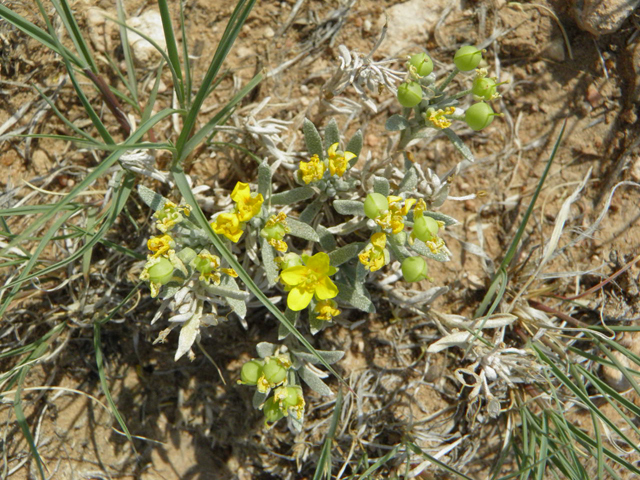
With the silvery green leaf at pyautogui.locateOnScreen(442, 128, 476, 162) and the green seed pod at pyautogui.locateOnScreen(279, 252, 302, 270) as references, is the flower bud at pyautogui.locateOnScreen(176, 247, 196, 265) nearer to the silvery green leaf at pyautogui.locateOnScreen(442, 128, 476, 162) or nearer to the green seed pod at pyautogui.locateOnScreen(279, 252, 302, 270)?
the green seed pod at pyautogui.locateOnScreen(279, 252, 302, 270)

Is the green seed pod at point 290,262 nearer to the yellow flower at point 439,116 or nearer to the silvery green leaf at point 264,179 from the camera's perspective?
the silvery green leaf at point 264,179

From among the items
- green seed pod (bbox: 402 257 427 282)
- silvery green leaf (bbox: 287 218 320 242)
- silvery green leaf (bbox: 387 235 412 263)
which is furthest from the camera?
silvery green leaf (bbox: 287 218 320 242)

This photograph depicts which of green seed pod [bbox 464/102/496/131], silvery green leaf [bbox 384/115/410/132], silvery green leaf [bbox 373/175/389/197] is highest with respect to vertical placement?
green seed pod [bbox 464/102/496/131]

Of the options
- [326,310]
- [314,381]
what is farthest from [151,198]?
[314,381]

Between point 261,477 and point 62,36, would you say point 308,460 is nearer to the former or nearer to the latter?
point 261,477

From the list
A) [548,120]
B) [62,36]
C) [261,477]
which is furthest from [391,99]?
[261,477]

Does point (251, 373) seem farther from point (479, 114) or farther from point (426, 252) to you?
point (479, 114)

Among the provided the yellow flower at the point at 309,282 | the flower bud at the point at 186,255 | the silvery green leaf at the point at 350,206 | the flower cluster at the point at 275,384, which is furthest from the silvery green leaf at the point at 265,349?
the silvery green leaf at the point at 350,206

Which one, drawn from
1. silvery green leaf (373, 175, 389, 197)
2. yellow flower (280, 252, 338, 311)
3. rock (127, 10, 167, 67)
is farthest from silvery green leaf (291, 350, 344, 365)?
rock (127, 10, 167, 67)
